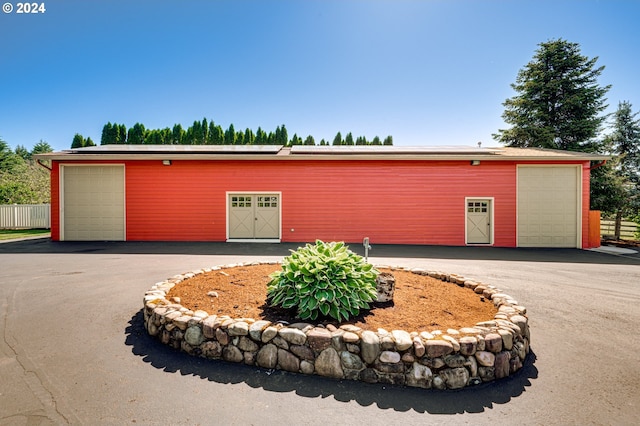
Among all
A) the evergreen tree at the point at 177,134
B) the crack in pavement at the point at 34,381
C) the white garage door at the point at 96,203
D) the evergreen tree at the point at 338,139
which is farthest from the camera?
the evergreen tree at the point at 177,134

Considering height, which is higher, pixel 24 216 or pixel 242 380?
pixel 24 216

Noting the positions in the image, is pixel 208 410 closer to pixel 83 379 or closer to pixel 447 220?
pixel 83 379

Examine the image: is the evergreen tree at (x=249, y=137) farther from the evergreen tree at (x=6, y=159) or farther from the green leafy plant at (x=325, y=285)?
the green leafy plant at (x=325, y=285)

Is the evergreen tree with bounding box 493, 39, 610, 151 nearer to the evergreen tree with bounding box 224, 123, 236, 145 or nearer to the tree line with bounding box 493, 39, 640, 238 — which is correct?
the tree line with bounding box 493, 39, 640, 238

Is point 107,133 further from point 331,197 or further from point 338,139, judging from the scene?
point 331,197

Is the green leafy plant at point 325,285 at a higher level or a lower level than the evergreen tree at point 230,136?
lower

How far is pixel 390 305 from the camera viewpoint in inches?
127

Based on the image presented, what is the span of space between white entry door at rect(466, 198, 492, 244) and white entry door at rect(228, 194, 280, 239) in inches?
280

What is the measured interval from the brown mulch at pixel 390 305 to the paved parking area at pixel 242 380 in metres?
0.55

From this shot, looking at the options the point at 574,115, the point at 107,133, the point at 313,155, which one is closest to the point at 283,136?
the point at 107,133

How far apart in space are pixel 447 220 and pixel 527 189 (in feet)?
9.97

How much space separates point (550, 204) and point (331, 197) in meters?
7.85

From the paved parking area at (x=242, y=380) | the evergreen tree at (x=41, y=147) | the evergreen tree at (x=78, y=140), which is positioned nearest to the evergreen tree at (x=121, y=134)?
the evergreen tree at (x=78, y=140)

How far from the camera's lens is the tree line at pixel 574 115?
14.4 m
